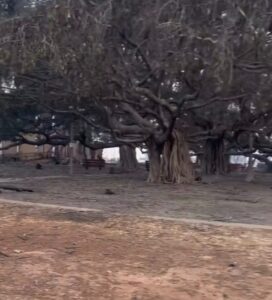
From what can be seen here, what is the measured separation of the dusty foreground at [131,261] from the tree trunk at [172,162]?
1484cm

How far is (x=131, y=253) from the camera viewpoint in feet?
31.2

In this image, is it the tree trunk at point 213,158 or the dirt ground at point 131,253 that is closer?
the dirt ground at point 131,253

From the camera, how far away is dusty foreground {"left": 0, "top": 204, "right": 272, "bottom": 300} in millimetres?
7672

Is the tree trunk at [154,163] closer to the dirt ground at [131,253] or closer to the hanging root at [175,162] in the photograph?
the hanging root at [175,162]

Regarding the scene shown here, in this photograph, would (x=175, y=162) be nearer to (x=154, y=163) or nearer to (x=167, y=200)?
(x=154, y=163)

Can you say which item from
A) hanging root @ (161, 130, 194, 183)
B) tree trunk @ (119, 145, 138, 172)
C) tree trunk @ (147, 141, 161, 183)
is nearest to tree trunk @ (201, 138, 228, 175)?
tree trunk @ (119, 145, 138, 172)

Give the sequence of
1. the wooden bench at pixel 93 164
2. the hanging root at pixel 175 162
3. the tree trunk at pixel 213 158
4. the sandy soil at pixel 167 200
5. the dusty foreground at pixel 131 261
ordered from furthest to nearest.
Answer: the wooden bench at pixel 93 164 → the tree trunk at pixel 213 158 → the hanging root at pixel 175 162 → the sandy soil at pixel 167 200 → the dusty foreground at pixel 131 261

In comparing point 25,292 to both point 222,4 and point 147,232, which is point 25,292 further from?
point 222,4

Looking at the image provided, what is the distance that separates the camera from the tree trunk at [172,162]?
2733cm

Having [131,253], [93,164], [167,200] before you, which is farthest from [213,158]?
[131,253]

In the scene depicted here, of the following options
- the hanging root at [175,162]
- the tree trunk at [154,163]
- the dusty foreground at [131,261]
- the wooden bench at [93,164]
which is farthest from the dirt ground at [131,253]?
the wooden bench at [93,164]

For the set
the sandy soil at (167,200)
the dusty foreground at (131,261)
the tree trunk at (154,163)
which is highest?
the tree trunk at (154,163)

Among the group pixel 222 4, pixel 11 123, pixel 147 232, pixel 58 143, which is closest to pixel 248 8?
pixel 222 4

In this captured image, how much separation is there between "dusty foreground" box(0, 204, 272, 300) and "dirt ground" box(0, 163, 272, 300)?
0.01 meters
